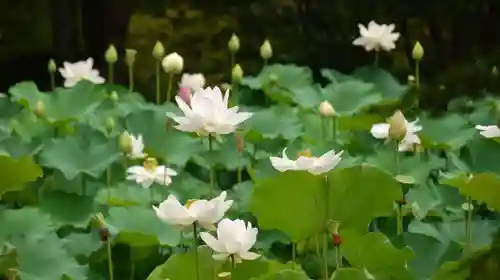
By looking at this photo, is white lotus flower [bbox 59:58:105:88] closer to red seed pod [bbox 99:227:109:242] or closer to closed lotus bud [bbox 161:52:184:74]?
closed lotus bud [bbox 161:52:184:74]

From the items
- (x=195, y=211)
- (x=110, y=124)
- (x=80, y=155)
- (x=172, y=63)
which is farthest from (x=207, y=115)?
(x=172, y=63)

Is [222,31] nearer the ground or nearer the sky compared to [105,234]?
nearer the sky

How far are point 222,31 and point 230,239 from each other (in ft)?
6.38

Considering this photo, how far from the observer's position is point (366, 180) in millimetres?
1012

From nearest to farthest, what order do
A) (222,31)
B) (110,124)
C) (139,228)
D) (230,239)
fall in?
(230,239)
(139,228)
(110,124)
(222,31)

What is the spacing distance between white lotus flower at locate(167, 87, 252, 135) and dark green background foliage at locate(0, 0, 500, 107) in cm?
141

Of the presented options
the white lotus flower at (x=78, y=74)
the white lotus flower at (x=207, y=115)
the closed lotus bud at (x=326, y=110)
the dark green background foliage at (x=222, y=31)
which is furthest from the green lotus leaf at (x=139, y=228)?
the dark green background foliage at (x=222, y=31)

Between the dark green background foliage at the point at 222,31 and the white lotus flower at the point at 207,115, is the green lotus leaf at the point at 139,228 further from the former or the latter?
the dark green background foliage at the point at 222,31

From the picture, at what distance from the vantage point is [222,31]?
110 inches

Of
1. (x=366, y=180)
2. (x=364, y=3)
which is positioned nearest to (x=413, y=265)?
(x=366, y=180)

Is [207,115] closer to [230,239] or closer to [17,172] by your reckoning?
[230,239]

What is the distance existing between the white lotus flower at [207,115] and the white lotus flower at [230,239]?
0.61 feet

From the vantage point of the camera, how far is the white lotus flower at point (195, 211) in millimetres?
898

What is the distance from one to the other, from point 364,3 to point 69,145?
1351 mm
